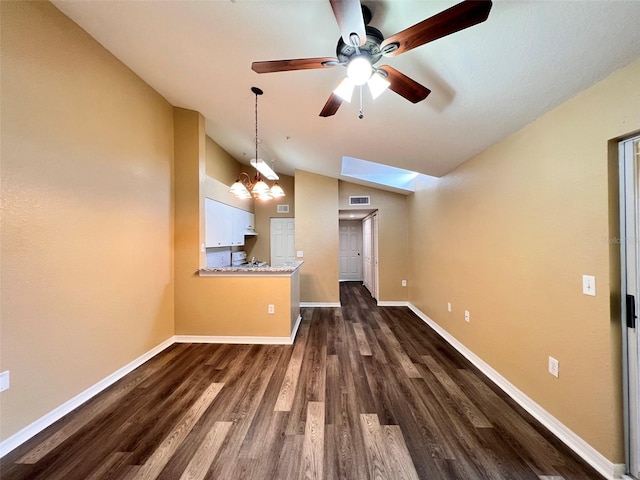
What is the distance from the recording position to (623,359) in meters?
1.36

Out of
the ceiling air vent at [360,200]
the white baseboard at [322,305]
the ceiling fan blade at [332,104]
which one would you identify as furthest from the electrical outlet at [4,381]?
the ceiling air vent at [360,200]

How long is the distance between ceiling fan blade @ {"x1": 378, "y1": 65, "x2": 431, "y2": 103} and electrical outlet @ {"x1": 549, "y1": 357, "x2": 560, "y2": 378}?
2.04 meters

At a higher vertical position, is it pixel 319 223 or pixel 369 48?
pixel 369 48

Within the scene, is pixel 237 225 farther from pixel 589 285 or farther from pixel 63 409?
pixel 589 285

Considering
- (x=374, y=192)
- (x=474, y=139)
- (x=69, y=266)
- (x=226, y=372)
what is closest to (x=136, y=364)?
(x=226, y=372)

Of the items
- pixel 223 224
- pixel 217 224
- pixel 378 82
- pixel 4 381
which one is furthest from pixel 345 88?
pixel 223 224

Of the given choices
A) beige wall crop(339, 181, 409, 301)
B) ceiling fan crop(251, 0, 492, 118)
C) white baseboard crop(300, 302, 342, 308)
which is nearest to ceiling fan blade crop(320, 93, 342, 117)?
ceiling fan crop(251, 0, 492, 118)

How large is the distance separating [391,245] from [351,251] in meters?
2.78

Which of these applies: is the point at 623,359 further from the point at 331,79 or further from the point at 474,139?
the point at 331,79

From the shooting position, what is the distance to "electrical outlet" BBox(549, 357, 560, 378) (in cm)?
167

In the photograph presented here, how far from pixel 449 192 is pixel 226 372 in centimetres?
347

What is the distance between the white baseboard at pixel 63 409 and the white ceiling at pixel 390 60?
3.04m

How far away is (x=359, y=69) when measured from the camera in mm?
1273

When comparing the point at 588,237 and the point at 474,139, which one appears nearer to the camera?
the point at 588,237
